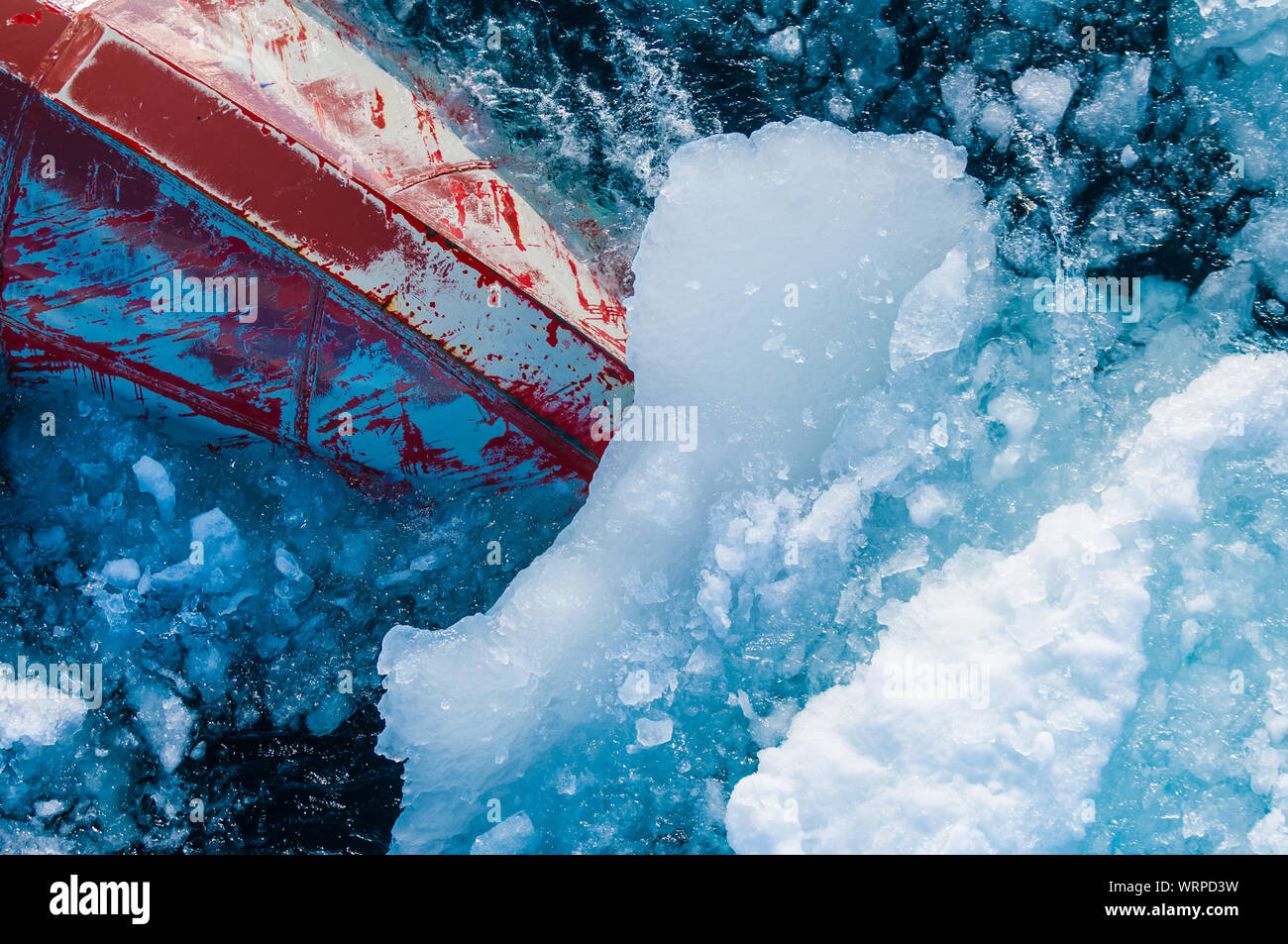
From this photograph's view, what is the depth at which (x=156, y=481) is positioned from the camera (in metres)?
3.11

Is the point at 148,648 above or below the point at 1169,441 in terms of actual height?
below

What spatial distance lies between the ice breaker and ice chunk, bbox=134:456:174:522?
25cm

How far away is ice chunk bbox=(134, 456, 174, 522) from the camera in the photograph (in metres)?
3.09

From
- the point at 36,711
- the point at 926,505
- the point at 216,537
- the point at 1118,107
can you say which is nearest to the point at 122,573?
the point at 216,537

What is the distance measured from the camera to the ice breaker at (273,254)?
2549 millimetres

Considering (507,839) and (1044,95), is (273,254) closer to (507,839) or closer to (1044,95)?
(507,839)

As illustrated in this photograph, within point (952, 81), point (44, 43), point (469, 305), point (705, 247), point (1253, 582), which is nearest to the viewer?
point (44, 43)

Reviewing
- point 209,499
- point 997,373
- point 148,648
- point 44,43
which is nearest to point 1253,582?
point 997,373

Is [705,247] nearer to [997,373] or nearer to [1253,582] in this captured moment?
[997,373]

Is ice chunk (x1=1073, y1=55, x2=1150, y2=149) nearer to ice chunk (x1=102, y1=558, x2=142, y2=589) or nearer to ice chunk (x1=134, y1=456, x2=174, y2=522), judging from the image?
ice chunk (x1=134, y1=456, x2=174, y2=522)

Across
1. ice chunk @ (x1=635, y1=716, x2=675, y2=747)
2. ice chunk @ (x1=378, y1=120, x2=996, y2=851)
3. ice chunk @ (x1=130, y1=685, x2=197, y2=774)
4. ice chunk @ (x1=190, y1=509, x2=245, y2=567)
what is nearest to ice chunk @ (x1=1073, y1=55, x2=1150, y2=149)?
ice chunk @ (x1=378, y1=120, x2=996, y2=851)

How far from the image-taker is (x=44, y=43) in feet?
8.23

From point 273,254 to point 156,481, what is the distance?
3.34 ft

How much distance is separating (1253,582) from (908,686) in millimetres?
1170
